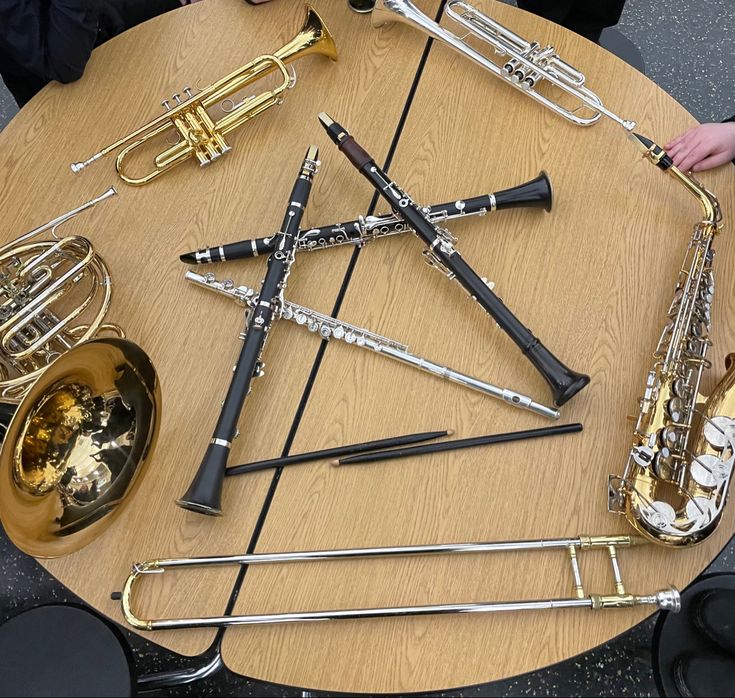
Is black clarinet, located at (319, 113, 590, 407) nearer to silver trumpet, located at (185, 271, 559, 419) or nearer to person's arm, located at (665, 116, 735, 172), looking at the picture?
silver trumpet, located at (185, 271, 559, 419)

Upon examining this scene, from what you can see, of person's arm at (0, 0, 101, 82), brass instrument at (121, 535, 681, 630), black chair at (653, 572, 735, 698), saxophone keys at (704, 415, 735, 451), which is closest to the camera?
brass instrument at (121, 535, 681, 630)

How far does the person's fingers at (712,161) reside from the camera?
1477mm

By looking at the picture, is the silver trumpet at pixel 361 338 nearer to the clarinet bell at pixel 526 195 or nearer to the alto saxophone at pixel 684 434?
the alto saxophone at pixel 684 434

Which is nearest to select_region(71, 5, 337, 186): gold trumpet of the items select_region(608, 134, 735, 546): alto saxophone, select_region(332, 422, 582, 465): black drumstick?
select_region(332, 422, 582, 465): black drumstick

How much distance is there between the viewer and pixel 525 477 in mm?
1289

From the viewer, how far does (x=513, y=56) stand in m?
1.58

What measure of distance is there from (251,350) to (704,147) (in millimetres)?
1114

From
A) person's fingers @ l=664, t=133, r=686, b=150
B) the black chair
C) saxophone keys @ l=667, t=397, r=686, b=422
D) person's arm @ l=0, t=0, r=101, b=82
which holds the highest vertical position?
person's arm @ l=0, t=0, r=101, b=82

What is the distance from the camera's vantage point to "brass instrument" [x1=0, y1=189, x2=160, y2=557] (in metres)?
1.21

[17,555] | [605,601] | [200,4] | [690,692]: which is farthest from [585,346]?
[17,555]

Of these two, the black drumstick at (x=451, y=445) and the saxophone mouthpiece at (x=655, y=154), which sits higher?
the saxophone mouthpiece at (x=655, y=154)

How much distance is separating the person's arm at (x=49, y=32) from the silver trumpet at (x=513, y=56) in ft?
2.36

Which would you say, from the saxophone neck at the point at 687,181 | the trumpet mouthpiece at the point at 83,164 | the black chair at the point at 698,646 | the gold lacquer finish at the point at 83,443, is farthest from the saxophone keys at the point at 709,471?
the trumpet mouthpiece at the point at 83,164

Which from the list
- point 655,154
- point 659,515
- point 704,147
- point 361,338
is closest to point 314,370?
point 361,338
